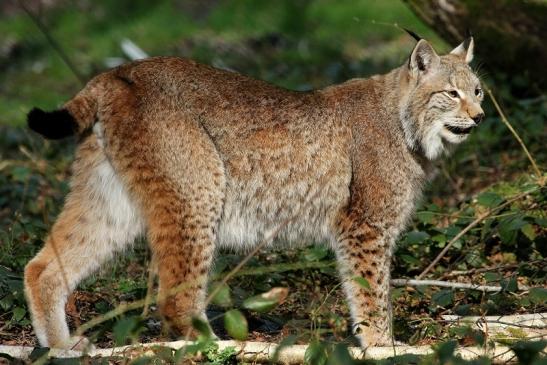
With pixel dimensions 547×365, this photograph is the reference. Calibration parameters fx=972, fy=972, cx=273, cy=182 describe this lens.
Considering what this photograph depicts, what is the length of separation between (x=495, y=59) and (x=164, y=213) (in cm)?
415

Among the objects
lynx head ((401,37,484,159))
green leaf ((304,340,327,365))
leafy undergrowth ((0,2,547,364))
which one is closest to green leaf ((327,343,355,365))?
leafy undergrowth ((0,2,547,364))

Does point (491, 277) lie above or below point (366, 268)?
below

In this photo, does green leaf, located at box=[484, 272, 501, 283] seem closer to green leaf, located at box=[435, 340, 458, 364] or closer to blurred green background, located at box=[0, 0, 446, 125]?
green leaf, located at box=[435, 340, 458, 364]

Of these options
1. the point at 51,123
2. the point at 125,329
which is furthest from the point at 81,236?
the point at 125,329

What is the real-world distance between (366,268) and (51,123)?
71.6 inches

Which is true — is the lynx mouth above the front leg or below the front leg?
above

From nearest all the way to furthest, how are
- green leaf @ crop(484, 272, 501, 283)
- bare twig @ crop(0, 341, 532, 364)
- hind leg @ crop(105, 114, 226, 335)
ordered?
bare twig @ crop(0, 341, 532, 364), hind leg @ crop(105, 114, 226, 335), green leaf @ crop(484, 272, 501, 283)

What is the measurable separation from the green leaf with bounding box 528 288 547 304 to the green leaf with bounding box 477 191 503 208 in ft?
3.32

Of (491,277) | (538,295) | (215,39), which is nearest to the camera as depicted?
(538,295)

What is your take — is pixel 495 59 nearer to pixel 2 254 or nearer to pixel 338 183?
pixel 338 183

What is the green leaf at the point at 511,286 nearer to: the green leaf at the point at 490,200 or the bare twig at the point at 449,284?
the bare twig at the point at 449,284

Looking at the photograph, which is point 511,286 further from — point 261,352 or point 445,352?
point 445,352

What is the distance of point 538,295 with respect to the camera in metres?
4.93

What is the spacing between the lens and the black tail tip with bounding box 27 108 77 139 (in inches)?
180
